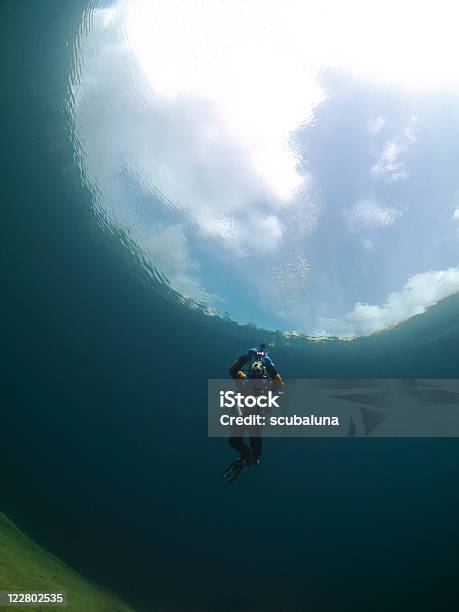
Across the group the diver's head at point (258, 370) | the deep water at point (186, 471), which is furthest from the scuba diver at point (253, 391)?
the deep water at point (186, 471)

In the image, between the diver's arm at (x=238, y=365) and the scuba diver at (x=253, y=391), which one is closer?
the diver's arm at (x=238, y=365)

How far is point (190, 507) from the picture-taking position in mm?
27531

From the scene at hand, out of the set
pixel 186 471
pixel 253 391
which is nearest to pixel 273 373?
pixel 253 391

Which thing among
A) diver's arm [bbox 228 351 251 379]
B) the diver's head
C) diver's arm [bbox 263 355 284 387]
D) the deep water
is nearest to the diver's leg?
the diver's head

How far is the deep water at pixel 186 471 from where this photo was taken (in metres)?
22.4

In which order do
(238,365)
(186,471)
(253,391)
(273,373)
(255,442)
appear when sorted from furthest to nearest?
(186,471), (255,442), (253,391), (273,373), (238,365)

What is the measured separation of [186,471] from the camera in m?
26.9

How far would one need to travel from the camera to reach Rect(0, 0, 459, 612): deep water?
73.4 feet

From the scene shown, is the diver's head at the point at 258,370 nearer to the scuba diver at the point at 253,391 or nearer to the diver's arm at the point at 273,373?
the scuba diver at the point at 253,391

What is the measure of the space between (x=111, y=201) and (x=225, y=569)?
2418 centimetres

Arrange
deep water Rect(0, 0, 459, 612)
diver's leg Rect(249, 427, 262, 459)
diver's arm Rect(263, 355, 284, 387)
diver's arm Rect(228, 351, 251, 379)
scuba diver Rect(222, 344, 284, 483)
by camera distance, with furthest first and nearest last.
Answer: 1. deep water Rect(0, 0, 459, 612)
2. diver's leg Rect(249, 427, 262, 459)
3. scuba diver Rect(222, 344, 284, 483)
4. diver's arm Rect(263, 355, 284, 387)
5. diver's arm Rect(228, 351, 251, 379)

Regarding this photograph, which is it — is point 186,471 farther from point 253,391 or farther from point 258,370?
point 258,370

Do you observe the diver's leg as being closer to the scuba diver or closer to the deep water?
the scuba diver

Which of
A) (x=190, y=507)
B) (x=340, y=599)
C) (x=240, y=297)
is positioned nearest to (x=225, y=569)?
(x=190, y=507)
